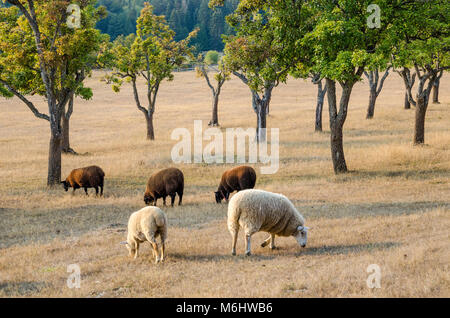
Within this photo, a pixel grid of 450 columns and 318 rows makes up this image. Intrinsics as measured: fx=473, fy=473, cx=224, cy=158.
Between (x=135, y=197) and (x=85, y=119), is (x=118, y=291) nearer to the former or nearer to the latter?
(x=135, y=197)

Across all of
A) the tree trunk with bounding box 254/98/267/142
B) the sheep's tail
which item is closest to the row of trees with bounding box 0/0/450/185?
the tree trunk with bounding box 254/98/267/142

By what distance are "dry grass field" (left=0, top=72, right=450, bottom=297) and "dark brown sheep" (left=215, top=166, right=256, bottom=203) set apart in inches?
22.0

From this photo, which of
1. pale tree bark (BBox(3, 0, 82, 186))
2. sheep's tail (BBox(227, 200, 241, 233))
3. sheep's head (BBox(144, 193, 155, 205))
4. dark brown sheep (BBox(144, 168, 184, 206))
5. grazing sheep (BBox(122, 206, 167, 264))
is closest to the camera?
grazing sheep (BBox(122, 206, 167, 264))

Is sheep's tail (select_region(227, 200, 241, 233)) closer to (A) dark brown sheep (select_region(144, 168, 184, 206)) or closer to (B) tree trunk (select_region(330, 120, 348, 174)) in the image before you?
(A) dark brown sheep (select_region(144, 168, 184, 206))

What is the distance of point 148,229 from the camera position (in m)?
10.3

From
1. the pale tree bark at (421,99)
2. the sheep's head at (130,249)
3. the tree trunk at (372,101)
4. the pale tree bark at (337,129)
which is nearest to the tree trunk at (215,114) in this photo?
the tree trunk at (372,101)

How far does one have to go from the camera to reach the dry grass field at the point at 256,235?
8.28m

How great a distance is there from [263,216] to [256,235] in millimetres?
2351

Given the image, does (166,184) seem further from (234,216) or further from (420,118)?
(420,118)

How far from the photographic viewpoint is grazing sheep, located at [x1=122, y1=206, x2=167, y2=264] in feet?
33.7

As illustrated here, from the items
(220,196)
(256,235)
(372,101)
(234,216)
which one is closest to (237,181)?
(220,196)

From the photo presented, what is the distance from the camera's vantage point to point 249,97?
231 ft

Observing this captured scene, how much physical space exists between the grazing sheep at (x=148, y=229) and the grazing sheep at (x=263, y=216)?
5.11 feet
